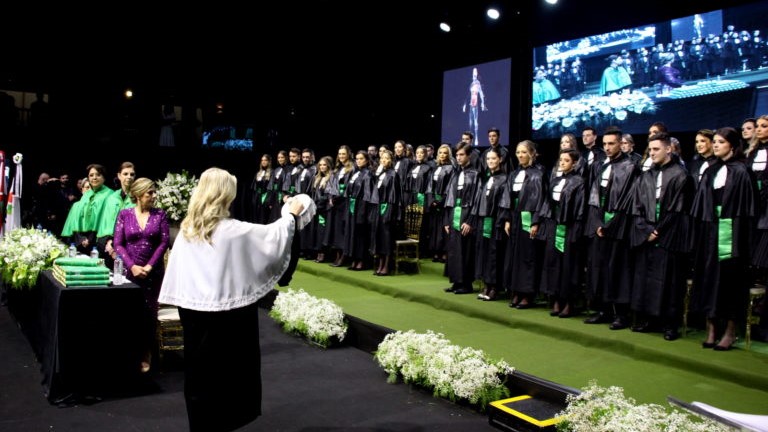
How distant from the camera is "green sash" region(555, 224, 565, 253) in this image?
645 cm

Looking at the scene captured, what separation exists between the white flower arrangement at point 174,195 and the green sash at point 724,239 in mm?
4884

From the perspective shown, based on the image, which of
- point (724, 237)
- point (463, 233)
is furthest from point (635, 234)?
point (463, 233)

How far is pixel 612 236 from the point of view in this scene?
600 centimetres

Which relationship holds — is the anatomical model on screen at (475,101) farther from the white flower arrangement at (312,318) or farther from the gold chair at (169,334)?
the gold chair at (169,334)

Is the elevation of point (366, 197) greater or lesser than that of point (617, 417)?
greater

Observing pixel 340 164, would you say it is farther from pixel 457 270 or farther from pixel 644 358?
pixel 644 358

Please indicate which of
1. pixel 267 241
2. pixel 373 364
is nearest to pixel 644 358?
pixel 373 364

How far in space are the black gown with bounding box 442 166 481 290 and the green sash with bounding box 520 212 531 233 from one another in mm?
748

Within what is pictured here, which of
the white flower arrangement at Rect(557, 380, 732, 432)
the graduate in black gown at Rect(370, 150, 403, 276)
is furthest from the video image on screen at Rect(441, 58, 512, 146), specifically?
the white flower arrangement at Rect(557, 380, 732, 432)

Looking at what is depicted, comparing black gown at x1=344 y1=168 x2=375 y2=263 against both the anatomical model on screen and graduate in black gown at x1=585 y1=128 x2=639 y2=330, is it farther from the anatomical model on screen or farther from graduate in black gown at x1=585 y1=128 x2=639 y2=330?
graduate in black gown at x1=585 y1=128 x2=639 y2=330

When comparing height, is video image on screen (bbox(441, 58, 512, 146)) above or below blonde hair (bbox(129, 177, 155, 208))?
above

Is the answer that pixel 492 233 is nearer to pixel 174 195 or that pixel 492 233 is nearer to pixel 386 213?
pixel 386 213

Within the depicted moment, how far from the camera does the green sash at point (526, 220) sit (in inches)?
268

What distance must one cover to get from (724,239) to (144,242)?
15.0ft
